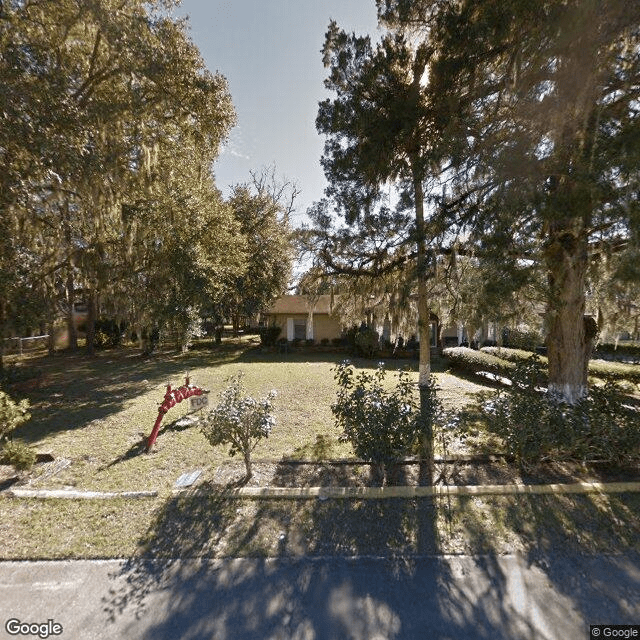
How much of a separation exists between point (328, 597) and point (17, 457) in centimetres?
463

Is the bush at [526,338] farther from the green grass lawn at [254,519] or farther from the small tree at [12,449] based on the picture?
the small tree at [12,449]

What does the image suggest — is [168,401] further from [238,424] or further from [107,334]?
[107,334]

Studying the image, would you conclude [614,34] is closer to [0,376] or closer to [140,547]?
[140,547]

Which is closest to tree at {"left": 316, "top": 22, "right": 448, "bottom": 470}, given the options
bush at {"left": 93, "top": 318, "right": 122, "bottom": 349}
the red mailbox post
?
the red mailbox post

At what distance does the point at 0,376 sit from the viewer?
9.09 metres

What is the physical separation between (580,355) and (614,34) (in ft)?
15.4

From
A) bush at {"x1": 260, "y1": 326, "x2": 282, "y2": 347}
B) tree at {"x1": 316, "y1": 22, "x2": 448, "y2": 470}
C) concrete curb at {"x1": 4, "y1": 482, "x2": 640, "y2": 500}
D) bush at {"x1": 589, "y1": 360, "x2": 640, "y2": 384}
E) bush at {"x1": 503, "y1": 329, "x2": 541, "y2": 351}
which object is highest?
tree at {"x1": 316, "y1": 22, "x2": 448, "y2": 470}

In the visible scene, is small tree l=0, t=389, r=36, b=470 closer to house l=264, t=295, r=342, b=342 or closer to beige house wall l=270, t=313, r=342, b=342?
house l=264, t=295, r=342, b=342

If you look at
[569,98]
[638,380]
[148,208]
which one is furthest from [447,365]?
[148,208]

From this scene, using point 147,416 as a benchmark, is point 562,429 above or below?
above

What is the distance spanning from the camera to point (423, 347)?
5.23 meters

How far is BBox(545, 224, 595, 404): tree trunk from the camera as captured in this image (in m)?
5.23

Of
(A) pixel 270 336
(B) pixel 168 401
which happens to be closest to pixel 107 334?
(A) pixel 270 336

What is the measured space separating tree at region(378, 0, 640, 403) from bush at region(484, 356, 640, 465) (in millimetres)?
1366
